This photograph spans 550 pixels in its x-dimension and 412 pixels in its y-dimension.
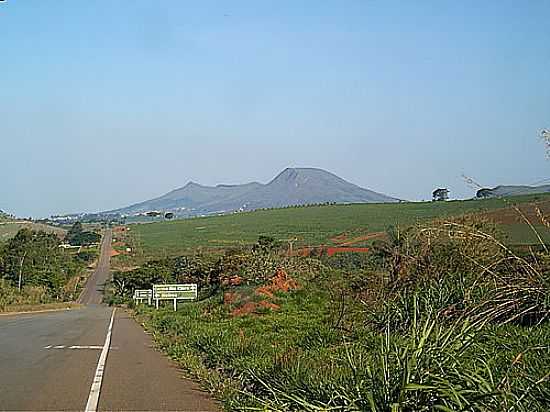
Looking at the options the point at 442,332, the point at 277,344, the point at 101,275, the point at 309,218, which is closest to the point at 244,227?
the point at 309,218


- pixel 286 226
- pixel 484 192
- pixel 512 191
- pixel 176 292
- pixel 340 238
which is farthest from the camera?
pixel 286 226

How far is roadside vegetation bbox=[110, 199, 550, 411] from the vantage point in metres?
5.38

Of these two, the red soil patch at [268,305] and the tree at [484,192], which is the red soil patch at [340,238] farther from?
the tree at [484,192]

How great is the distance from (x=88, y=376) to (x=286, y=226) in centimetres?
7744

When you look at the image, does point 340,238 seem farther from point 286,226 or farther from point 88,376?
point 88,376

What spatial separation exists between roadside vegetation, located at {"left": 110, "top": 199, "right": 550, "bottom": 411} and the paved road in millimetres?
553

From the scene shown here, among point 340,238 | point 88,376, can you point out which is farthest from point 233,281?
point 340,238

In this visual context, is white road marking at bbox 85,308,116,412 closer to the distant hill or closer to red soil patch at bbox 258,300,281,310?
the distant hill

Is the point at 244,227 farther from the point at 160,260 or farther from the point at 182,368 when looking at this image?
the point at 182,368

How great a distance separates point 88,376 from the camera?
11570mm

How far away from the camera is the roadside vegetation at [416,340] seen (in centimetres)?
538

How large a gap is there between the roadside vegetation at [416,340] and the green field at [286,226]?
50610 millimetres

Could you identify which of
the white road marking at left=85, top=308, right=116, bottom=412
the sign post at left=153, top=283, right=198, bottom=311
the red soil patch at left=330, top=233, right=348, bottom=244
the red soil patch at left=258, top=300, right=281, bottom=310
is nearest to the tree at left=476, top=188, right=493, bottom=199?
the white road marking at left=85, top=308, right=116, bottom=412

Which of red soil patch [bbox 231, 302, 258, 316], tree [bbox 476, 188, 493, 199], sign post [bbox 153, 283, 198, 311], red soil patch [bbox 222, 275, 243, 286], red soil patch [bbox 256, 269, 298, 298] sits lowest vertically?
sign post [bbox 153, 283, 198, 311]
